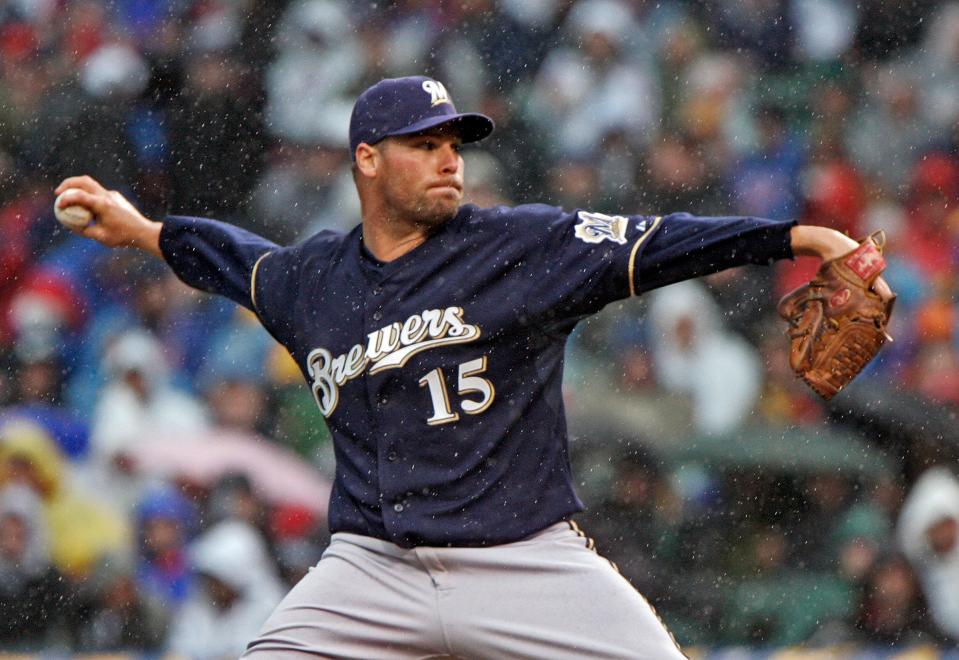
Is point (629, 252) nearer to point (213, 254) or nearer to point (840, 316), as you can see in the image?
point (840, 316)

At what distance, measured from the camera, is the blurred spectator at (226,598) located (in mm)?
6164

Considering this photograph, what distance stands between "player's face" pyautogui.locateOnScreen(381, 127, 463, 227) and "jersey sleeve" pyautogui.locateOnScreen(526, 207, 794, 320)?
0.24 metres

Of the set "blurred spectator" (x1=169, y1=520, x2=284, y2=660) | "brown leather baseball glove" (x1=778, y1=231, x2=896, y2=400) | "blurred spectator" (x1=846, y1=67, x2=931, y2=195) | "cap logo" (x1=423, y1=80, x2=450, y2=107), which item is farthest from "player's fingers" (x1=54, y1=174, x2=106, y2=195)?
"blurred spectator" (x1=846, y1=67, x2=931, y2=195)

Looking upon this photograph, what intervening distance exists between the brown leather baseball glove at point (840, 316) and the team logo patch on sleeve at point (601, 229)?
0.39m

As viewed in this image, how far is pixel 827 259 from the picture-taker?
313 centimetres

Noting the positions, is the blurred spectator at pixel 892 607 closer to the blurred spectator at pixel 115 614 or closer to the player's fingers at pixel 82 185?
the blurred spectator at pixel 115 614

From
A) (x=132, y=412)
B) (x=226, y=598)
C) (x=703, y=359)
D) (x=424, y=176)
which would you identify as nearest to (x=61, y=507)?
(x=132, y=412)

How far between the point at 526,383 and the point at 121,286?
4.15 metres

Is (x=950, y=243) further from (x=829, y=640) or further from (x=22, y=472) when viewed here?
(x=22, y=472)

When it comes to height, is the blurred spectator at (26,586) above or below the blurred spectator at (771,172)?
below

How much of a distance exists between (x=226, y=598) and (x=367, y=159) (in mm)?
3013

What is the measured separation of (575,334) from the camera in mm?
7070

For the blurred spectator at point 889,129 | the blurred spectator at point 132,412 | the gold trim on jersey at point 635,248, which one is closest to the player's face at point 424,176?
the gold trim on jersey at point 635,248

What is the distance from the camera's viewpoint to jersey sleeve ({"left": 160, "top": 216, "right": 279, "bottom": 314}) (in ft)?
12.7
